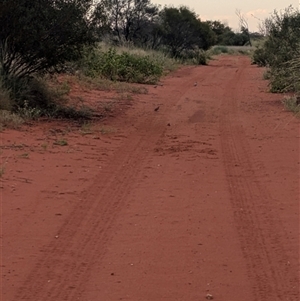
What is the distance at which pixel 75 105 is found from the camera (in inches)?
664

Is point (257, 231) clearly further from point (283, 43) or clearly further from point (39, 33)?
point (283, 43)

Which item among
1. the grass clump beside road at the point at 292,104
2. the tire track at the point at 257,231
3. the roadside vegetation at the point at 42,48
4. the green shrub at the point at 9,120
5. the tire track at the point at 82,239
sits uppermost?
the roadside vegetation at the point at 42,48

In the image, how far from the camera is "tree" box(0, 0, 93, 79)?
13766mm

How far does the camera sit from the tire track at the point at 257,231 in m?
5.22

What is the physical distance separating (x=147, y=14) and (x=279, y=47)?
2445 cm

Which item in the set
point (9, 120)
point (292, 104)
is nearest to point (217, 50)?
point (292, 104)

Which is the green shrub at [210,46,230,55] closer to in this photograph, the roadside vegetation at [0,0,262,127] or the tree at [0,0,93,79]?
the roadside vegetation at [0,0,262,127]

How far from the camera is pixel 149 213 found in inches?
285

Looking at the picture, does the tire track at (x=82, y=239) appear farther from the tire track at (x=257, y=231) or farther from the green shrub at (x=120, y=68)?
the green shrub at (x=120, y=68)

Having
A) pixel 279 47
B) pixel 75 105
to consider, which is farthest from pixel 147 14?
pixel 75 105

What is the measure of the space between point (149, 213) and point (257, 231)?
4.12ft

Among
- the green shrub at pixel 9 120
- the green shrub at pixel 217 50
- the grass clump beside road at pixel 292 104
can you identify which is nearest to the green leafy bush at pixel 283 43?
the grass clump beside road at pixel 292 104

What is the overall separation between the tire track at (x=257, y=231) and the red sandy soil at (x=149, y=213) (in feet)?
0.04

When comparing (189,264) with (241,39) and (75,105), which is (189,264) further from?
(241,39)
